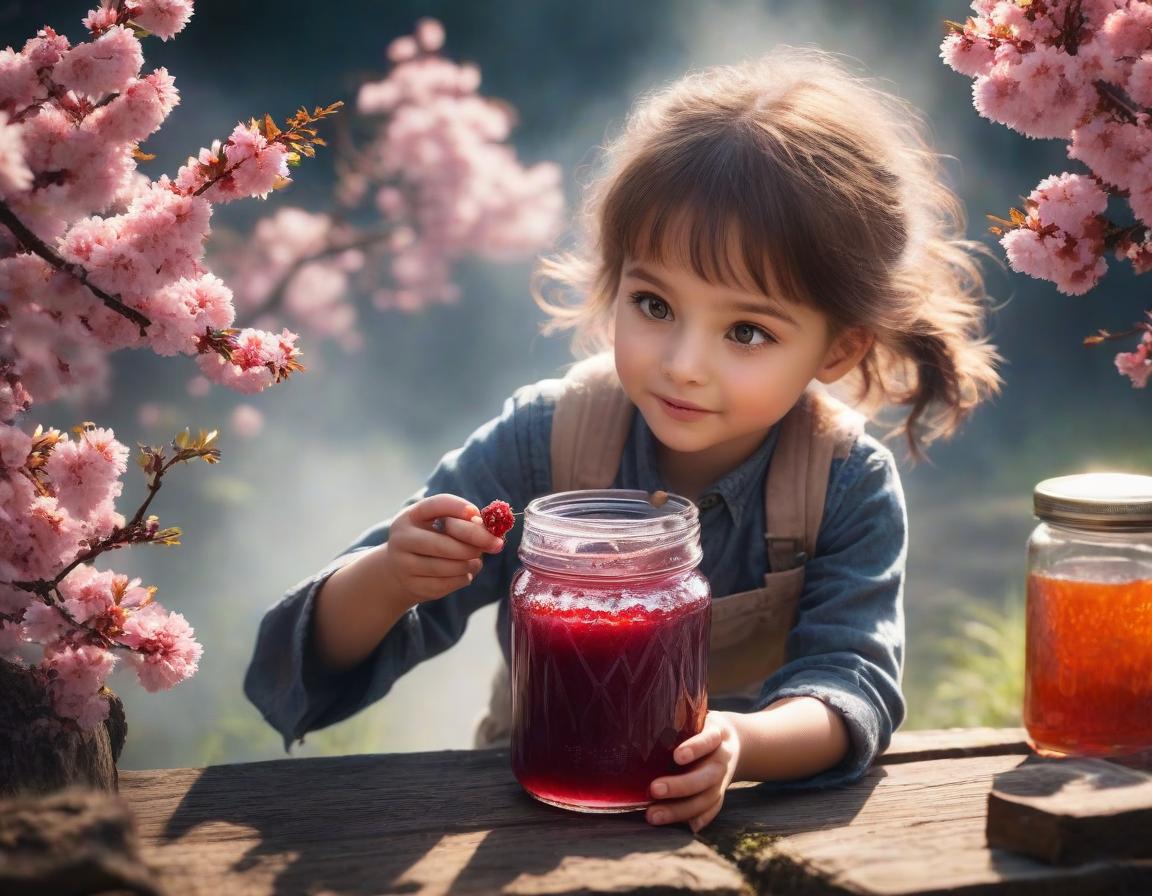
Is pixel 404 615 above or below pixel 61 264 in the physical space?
below

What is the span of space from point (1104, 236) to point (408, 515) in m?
0.90

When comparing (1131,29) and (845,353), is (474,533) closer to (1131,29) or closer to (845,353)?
Result: (845,353)

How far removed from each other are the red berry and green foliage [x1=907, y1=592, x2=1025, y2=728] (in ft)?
7.55

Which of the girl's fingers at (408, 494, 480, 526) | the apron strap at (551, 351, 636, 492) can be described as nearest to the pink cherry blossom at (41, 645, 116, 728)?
the girl's fingers at (408, 494, 480, 526)

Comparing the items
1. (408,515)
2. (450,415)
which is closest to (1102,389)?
(450,415)

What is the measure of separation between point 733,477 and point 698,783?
617mm

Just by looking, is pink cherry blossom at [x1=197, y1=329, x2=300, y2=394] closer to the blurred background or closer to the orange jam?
the orange jam

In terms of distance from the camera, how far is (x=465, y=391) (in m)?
4.47

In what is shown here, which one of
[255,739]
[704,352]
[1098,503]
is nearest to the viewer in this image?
[1098,503]

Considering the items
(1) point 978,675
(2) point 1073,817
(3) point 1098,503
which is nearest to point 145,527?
(2) point 1073,817

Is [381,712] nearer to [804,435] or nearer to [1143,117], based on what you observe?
[804,435]

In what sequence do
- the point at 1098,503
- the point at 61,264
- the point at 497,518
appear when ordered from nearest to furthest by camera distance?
the point at 61,264 → the point at 497,518 → the point at 1098,503

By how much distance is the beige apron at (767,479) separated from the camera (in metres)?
1.85

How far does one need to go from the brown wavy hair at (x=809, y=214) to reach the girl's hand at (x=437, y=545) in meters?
0.48
